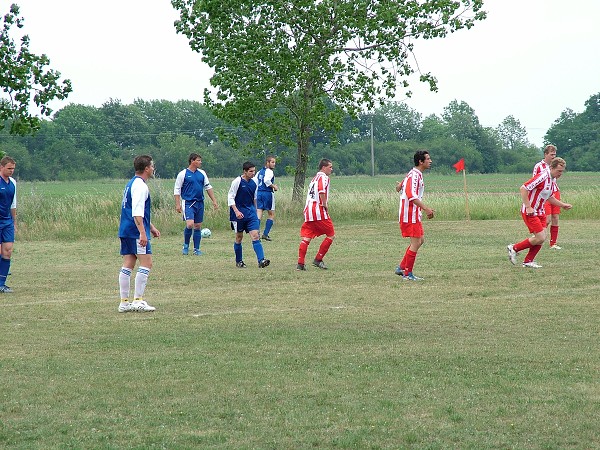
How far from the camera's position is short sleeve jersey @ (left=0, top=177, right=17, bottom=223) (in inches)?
499

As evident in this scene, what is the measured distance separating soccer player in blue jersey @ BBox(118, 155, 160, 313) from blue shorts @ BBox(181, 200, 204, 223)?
23.8ft

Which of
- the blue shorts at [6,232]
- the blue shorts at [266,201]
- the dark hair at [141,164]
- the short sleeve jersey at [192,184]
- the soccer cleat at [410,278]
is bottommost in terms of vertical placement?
the soccer cleat at [410,278]

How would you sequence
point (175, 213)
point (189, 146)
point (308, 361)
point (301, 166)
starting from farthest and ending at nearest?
point (189, 146) → point (301, 166) → point (175, 213) → point (308, 361)

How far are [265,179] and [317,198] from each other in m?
7.39

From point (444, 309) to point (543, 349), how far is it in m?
2.56

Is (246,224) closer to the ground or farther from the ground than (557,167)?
closer to the ground

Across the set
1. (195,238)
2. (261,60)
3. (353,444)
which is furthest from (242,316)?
(261,60)

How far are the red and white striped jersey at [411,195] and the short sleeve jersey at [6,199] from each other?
5307 millimetres

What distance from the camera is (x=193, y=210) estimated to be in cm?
1819

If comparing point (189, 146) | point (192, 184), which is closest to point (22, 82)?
point (192, 184)

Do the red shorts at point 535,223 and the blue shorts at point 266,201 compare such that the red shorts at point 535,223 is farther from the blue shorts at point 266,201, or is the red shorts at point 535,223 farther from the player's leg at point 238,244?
the blue shorts at point 266,201

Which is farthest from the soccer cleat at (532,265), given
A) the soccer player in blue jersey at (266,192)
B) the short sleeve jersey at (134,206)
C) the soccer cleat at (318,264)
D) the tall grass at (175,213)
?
the tall grass at (175,213)

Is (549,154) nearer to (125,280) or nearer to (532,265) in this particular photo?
(532,265)

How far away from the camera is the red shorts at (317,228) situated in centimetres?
1493
